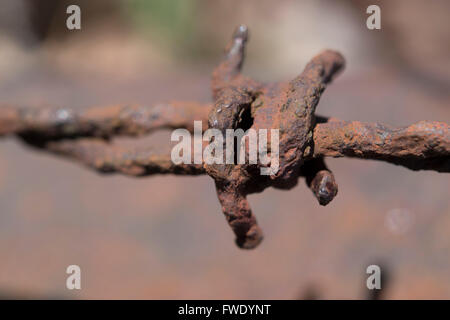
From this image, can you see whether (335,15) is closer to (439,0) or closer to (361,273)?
(439,0)

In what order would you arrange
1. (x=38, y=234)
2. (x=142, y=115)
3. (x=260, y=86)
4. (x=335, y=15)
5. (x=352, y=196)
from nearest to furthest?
(x=260, y=86)
(x=142, y=115)
(x=352, y=196)
(x=38, y=234)
(x=335, y=15)

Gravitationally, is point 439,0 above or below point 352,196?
above

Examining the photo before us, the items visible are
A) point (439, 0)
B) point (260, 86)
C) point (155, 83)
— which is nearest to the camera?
point (260, 86)

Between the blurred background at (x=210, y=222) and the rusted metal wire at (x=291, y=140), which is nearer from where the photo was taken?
the rusted metal wire at (x=291, y=140)

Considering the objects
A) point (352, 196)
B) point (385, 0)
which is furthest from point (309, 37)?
point (352, 196)

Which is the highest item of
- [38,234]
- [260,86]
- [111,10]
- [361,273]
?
[111,10]

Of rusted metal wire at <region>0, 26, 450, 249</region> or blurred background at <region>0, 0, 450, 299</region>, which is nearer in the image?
rusted metal wire at <region>0, 26, 450, 249</region>

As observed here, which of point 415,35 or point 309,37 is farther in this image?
point 309,37

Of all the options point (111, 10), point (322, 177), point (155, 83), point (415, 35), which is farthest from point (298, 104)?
point (111, 10)

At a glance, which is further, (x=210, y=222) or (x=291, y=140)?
(x=210, y=222)
